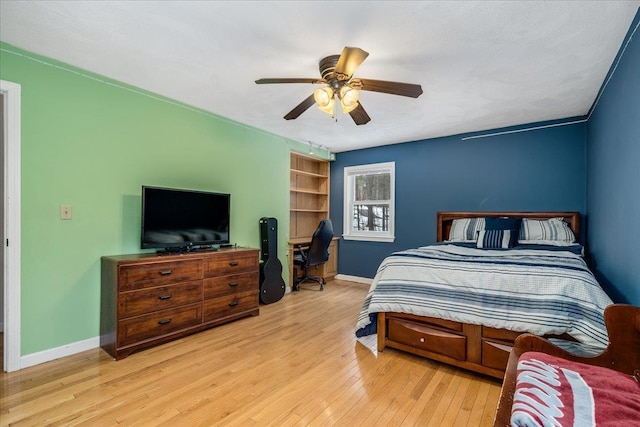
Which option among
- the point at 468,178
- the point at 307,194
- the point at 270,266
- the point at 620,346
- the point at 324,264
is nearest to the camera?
the point at 620,346

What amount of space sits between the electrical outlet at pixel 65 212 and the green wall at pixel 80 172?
0.03m

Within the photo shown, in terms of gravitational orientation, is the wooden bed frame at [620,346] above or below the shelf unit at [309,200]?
below

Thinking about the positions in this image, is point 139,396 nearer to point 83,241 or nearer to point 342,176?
point 83,241

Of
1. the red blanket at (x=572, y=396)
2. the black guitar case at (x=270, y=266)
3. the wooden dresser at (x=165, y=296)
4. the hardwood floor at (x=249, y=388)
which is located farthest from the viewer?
the black guitar case at (x=270, y=266)

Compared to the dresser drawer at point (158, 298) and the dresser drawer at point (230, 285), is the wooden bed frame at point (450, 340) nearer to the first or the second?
the dresser drawer at point (230, 285)

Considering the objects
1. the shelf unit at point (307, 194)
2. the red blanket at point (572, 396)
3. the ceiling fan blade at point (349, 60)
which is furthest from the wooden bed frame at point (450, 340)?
the shelf unit at point (307, 194)

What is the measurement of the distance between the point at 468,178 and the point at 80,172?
447cm

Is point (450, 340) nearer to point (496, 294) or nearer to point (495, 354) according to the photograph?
point (495, 354)

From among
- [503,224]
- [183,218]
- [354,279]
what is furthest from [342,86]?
[354,279]

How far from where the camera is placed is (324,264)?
5.18 metres

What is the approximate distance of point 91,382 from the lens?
207cm

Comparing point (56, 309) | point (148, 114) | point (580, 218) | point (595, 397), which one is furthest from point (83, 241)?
point (580, 218)

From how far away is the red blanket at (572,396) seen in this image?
93 cm

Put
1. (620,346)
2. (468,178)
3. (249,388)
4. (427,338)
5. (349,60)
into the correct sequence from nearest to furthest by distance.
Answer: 1. (620,346)
2. (349,60)
3. (249,388)
4. (427,338)
5. (468,178)
